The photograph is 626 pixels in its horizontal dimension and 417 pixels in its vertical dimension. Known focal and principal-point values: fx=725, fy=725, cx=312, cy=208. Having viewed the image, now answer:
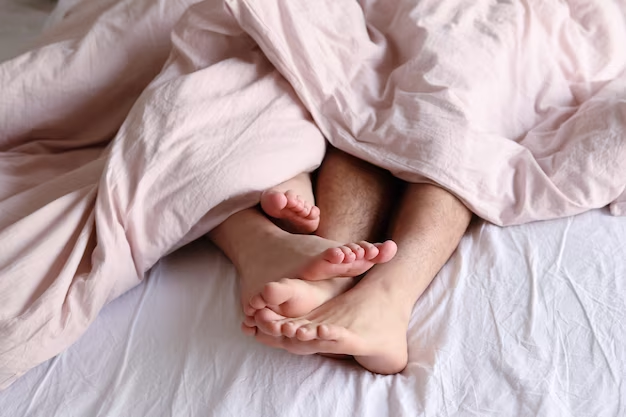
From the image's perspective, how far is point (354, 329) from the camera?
75 centimetres

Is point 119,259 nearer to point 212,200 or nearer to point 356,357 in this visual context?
point 212,200

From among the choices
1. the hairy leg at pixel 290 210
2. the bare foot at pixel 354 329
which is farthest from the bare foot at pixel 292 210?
the bare foot at pixel 354 329

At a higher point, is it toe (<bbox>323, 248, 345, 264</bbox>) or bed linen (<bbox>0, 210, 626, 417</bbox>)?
toe (<bbox>323, 248, 345, 264</bbox>)

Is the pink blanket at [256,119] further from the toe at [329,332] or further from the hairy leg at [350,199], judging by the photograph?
the toe at [329,332]

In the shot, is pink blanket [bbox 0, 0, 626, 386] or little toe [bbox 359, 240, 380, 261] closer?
little toe [bbox 359, 240, 380, 261]

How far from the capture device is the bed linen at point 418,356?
75 centimetres

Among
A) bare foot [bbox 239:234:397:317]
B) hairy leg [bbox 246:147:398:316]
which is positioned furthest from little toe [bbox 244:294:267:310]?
hairy leg [bbox 246:147:398:316]

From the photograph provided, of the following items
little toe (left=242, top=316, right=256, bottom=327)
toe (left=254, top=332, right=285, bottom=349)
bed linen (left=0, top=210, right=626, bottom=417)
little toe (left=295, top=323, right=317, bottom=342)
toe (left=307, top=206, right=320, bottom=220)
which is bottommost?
bed linen (left=0, top=210, right=626, bottom=417)

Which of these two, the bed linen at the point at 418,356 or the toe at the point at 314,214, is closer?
the bed linen at the point at 418,356

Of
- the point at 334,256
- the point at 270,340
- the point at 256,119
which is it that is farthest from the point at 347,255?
the point at 256,119

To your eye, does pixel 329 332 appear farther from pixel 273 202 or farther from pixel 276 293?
pixel 273 202

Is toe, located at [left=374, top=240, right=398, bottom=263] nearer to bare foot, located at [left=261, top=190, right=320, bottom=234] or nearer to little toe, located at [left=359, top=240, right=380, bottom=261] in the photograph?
little toe, located at [left=359, top=240, right=380, bottom=261]

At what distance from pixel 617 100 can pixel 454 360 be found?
18.7 inches

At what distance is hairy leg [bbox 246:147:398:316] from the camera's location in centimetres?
91
